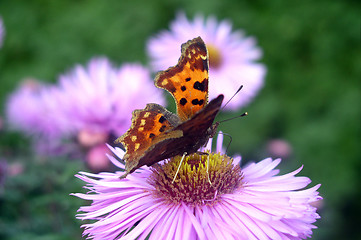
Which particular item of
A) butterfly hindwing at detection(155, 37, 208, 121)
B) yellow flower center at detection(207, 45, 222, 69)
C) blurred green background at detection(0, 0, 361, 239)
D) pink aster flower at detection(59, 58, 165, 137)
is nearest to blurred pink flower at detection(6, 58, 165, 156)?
pink aster flower at detection(59, 58, 165, 137)

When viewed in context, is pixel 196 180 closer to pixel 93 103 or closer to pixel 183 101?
pixel 183 101

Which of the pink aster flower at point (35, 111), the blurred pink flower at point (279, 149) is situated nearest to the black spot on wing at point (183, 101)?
the pink aster flower at point (35, 111)

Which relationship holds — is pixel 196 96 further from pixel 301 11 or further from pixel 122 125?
pixel 301 11

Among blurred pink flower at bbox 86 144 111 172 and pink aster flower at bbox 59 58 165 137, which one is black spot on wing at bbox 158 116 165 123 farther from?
pink aster flower at bbox 59 58 165 137

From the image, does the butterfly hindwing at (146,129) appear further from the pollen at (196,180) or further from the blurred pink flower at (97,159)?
the blurred pink flower at (97,159)

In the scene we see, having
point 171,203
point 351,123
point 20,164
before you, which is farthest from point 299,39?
point 171,203

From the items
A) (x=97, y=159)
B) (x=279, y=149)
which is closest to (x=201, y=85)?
(x=97, y=159)
